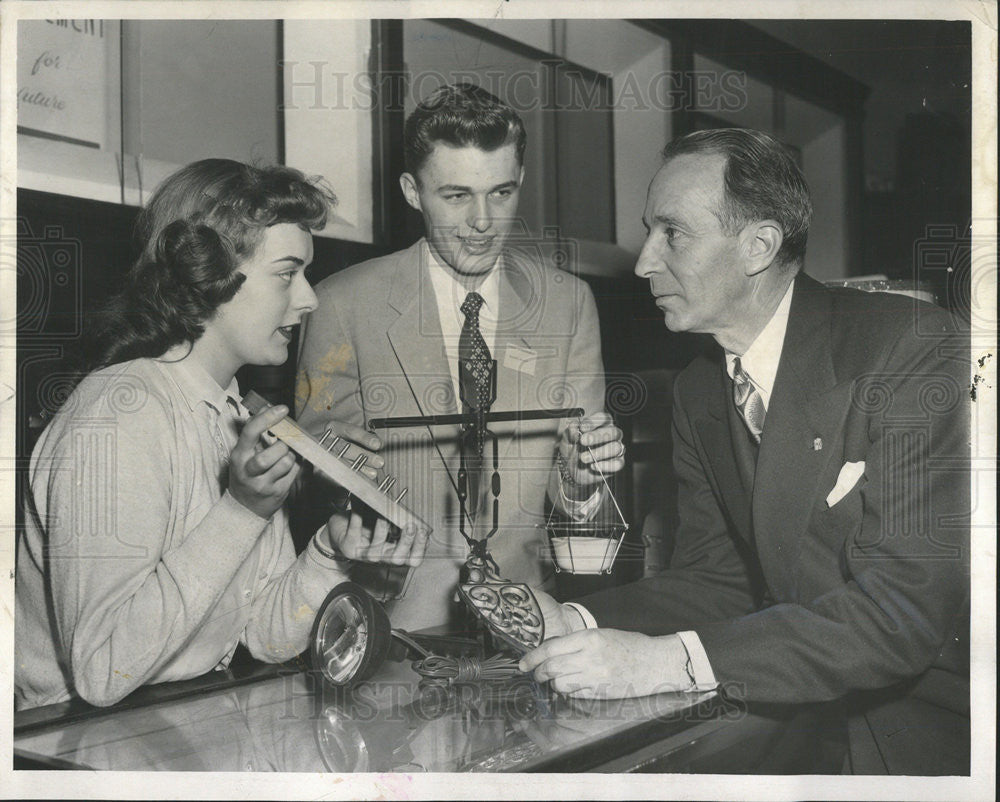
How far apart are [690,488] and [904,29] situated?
76cm

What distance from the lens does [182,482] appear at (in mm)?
1178

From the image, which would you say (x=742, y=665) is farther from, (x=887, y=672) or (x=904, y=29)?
(x=904, y=29)

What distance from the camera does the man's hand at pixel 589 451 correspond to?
4.19 ft

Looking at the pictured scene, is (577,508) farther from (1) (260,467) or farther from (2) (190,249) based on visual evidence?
(2) (190,249)

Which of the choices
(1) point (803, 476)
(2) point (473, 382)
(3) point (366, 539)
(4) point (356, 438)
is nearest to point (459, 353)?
(2) point (473, 382)

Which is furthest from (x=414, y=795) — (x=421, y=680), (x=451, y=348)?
(x=451, y=348)

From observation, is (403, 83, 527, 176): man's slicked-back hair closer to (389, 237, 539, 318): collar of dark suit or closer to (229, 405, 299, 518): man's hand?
(389, 237, 539, 318): collar of dark suit

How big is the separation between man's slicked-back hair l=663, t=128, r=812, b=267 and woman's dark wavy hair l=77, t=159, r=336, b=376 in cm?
57

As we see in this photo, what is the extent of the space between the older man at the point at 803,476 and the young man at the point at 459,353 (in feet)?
0.46

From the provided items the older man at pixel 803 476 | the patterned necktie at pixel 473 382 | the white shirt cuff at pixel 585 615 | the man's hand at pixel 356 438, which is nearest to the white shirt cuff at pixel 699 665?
the older man at pixel 803 476

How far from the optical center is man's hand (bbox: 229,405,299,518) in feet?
3.77

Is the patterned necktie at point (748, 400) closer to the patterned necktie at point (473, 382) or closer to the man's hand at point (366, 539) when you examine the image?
the patterned necktie at point (473, 382)

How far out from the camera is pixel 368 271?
1286mm

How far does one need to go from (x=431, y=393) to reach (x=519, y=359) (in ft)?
0.45
